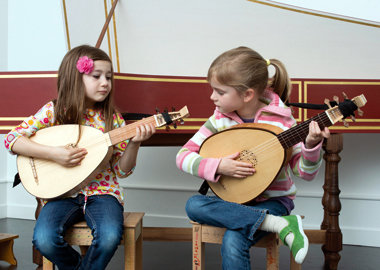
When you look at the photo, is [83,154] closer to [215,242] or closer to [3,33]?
[215,242]

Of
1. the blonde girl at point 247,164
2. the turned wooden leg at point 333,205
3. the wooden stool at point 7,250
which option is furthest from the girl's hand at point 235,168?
the wooden stool at point 7,250

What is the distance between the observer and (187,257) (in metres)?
2.29

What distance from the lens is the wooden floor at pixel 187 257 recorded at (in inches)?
82.5

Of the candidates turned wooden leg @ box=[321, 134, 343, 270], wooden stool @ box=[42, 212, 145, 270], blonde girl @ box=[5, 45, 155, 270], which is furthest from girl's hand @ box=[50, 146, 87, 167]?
turned wooden leg @ box=[321, 134, 343, 270]

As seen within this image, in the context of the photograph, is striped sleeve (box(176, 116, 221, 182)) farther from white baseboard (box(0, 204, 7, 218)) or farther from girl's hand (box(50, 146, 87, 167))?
white baseboard (box(0, 204, 7, 218))

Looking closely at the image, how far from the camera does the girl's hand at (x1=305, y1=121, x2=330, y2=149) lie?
1.28 metres

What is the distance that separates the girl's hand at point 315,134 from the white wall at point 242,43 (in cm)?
153

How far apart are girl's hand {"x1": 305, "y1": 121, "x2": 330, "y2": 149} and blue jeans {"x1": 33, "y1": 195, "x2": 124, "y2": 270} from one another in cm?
75

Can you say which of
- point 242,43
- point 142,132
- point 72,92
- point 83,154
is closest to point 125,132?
point 142,132

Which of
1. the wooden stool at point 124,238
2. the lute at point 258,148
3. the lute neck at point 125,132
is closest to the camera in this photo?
the lute at point 258,148

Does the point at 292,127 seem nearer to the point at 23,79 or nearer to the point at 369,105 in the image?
the point at 369,105

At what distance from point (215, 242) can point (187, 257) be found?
Result: 0.94 m

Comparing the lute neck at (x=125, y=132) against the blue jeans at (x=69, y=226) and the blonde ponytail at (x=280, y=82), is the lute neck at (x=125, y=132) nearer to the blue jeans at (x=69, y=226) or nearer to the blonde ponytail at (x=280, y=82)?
the blue jeans at (x=69, y=226)

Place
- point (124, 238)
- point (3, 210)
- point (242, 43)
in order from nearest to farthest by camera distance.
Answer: point (124, 238) → point (242, 43) → point (3, 210)
